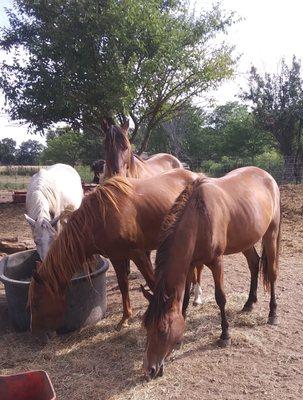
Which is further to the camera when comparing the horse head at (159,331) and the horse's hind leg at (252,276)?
the horse's hind leg at (252,276)

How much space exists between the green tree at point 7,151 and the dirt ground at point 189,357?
146ft

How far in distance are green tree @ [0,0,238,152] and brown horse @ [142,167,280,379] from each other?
6.49 metres

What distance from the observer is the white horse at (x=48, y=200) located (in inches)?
149

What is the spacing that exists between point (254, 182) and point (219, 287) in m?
1.18

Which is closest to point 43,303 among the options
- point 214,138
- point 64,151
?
point 64,151

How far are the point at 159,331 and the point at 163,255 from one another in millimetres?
526

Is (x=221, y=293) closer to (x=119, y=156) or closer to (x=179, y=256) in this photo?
(x=179, y=256)

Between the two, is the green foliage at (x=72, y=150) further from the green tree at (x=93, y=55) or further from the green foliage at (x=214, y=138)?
the green tree at (x=93, y=55)

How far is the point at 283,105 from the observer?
810 inches

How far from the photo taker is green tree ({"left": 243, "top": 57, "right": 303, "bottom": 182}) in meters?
20.2

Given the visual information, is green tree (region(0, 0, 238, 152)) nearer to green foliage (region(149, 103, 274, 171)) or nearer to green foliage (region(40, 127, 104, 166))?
green foliage (region(149, 103, 274, 171))

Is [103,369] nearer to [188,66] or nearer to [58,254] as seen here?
[58,254]

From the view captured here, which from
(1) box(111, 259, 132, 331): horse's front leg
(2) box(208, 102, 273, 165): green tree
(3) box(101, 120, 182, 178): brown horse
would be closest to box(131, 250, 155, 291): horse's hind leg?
(1) box(111, 259, 132, 331): horse's front leg

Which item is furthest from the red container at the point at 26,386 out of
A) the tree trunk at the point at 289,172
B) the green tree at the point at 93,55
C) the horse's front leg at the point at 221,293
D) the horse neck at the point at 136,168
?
the tree trunk at the point at 289,172
